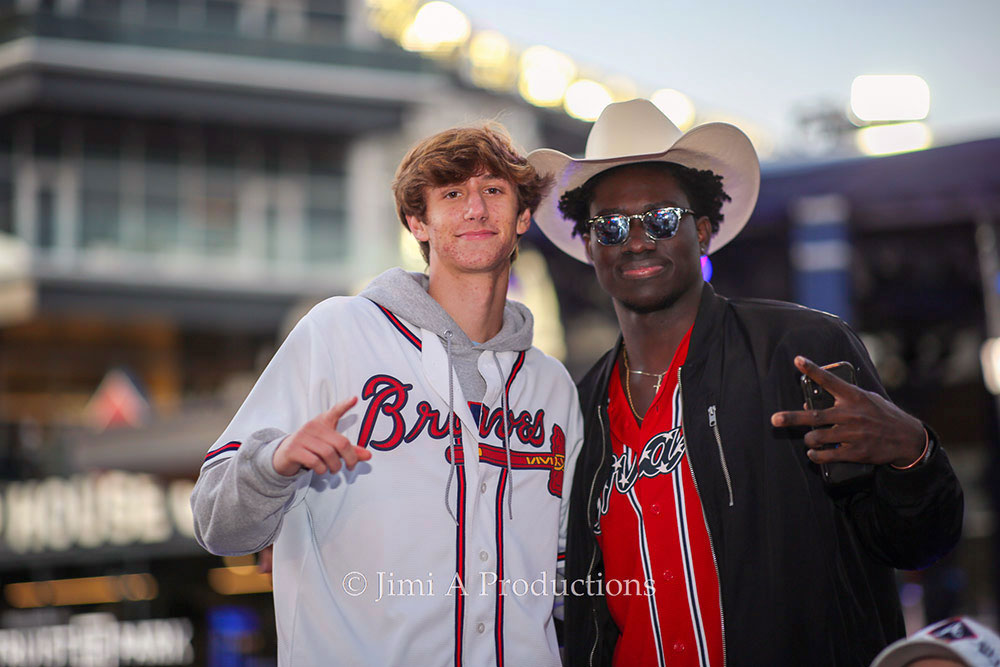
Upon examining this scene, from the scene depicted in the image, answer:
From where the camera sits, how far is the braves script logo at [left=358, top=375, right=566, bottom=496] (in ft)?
9.07

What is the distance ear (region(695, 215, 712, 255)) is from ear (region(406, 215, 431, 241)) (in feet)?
3.52

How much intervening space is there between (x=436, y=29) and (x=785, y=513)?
75.0 feet

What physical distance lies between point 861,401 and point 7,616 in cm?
1038

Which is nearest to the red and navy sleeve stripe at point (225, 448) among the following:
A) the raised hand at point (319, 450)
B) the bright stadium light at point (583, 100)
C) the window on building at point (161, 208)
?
the raised hand at point (319, 450)

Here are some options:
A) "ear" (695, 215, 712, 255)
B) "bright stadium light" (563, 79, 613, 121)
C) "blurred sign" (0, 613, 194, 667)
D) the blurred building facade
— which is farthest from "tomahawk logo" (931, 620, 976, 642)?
"bright stadium light" (563, 79, 613, 121)

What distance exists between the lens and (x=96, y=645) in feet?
31.4

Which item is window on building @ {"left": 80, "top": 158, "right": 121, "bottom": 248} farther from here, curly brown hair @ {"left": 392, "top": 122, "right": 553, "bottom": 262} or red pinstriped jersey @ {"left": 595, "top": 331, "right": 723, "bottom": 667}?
red pinstriped jersey @ {"left": 595, "top": 331, "right": 723, "bottom": 667}

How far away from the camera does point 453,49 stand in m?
24.0

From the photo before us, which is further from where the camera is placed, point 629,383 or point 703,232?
point 703,232

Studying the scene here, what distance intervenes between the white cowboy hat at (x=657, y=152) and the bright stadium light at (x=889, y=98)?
291 inches

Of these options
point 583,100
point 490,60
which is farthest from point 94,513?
point 583,100

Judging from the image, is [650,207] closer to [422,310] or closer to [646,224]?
[646,224]

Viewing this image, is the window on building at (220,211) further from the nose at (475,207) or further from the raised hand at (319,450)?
the raised hand at (319,450)

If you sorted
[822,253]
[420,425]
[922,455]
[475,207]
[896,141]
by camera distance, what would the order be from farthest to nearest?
[896,141] → [822,253] → [475,207] → [420,425] → [922,455]
